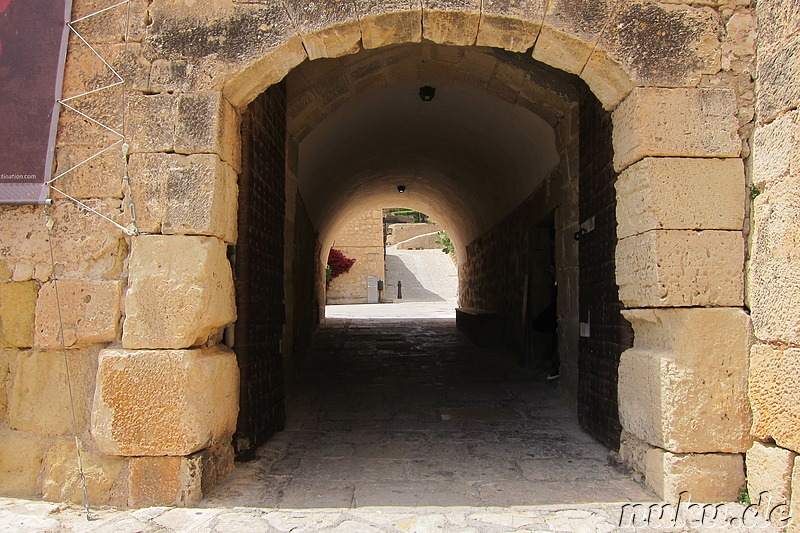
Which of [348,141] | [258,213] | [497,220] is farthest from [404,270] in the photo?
[258,213]

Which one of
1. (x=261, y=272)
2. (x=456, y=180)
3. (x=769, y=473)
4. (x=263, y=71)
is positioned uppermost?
(x=456, y=180)

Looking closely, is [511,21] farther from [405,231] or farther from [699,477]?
[405,231]

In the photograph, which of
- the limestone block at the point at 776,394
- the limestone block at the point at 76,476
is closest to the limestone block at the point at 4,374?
the limestone block at the point at 76,476

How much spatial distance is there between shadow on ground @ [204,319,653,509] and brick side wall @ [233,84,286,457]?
0.28 metres

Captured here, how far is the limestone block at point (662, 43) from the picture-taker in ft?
10.1

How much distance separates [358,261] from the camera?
22.8 meters

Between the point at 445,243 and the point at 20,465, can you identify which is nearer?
the point at 20,465

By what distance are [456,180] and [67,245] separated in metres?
6.51

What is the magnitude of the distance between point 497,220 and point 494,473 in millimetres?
5356

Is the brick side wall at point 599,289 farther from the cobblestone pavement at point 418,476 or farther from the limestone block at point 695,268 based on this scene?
the limestone block at point 695,268

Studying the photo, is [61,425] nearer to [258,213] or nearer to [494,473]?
[258,213]

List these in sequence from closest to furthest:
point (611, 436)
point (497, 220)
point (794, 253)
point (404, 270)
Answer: point (794, 253)
point (611, 436)
point (497, 220)
point (404, 270)

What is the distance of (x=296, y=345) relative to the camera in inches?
248

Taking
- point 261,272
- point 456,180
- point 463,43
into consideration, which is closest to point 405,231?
point 456,180
